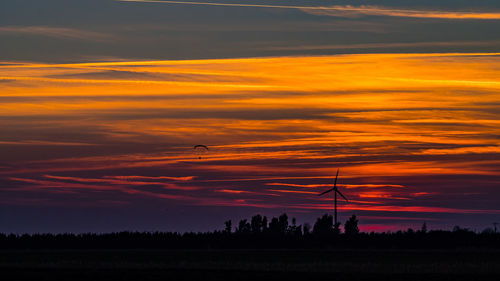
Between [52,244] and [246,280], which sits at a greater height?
[52,244]

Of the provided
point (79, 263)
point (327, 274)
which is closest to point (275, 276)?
point (327, 274)

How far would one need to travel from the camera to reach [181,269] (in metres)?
104

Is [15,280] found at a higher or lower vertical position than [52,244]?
lower

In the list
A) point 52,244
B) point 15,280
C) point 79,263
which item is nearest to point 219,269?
point 79,263

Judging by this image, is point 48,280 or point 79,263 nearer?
point 48,280

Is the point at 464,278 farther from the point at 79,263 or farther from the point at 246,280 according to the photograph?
the point at 79,263

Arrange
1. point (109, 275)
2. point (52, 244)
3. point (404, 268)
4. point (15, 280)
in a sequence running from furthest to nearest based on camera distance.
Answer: point (52, 244)
point (404, 268)
point (109, 275)
point (15, 280)

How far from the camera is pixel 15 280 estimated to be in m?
83.6

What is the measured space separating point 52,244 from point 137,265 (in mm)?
93951

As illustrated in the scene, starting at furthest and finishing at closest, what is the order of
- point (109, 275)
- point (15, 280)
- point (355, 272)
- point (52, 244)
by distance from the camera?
point (52, 244) < point (355, 272) < point (109, 275) < point (15, 280)

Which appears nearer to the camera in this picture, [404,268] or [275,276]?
[275,276]

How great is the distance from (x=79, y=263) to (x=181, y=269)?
685 inches

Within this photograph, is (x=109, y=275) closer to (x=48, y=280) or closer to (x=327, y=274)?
(x=48, y=280)

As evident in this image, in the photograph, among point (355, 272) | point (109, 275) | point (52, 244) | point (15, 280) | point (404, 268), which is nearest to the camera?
point (15, 280)
